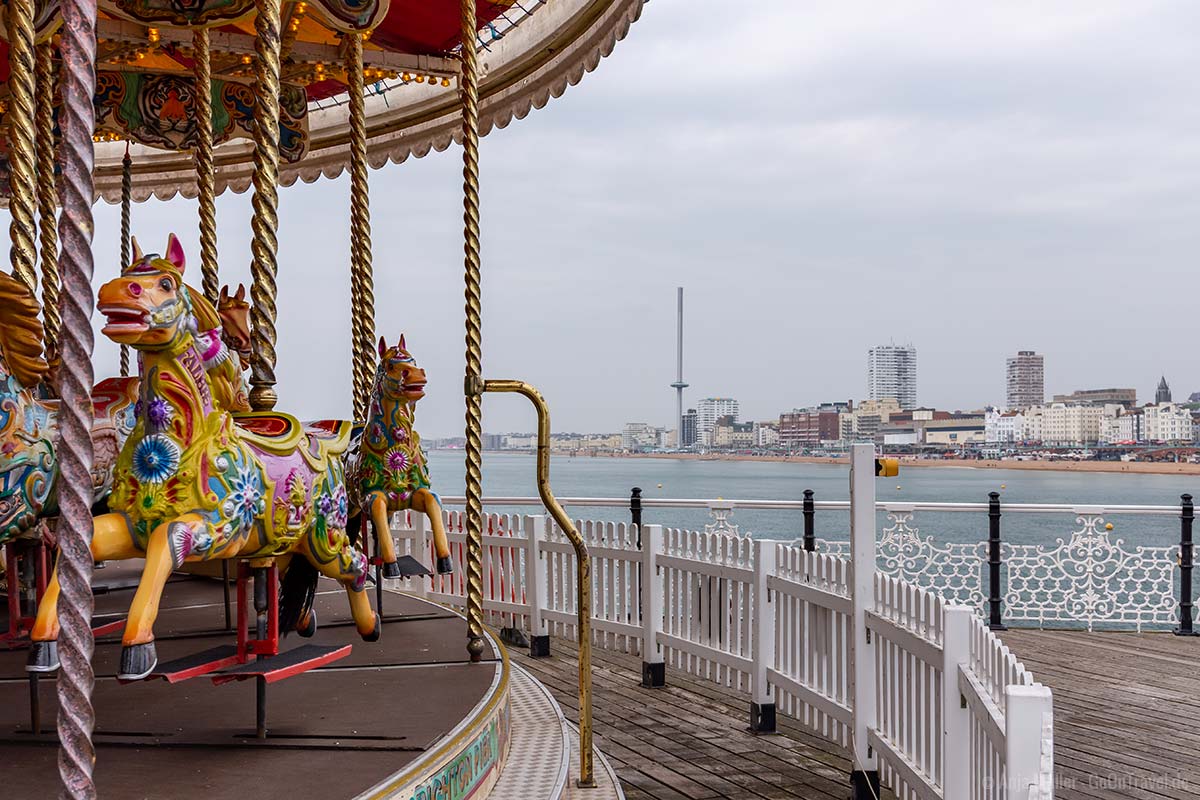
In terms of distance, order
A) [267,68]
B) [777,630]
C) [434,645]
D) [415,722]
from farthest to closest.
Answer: [777,630] → [434,645] → [267,68] → [415,722]

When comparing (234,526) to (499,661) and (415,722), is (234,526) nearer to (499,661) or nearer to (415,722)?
(415,722)

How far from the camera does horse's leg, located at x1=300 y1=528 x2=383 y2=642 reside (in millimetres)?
3439

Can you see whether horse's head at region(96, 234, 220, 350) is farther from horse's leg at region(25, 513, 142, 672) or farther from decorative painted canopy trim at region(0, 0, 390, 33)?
decorative painted canopy trim at region(0, 0, 390, 33)

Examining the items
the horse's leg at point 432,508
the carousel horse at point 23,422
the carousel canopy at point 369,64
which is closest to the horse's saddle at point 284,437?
the carousel horse at point 23,422

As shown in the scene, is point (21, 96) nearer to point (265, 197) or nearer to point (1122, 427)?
point (265, 197)

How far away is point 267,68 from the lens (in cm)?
349

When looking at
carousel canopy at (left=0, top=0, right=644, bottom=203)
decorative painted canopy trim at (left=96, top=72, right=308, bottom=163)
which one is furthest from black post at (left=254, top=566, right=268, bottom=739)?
decorative painted canopy trim at (left=96, top=72, right=308, bottom=163)

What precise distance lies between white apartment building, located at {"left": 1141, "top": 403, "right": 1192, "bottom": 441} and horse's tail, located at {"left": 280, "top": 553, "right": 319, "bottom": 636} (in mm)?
86322

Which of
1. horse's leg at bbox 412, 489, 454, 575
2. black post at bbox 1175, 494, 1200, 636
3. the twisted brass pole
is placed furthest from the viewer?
black post at bbox 1175, 494, 1200, 636

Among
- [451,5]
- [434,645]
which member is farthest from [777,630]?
[451,5]

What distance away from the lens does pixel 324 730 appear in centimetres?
316

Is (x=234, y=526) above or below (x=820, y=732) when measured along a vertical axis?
above

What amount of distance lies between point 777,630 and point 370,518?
8.42 ft

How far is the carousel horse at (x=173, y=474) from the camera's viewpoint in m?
2.65
